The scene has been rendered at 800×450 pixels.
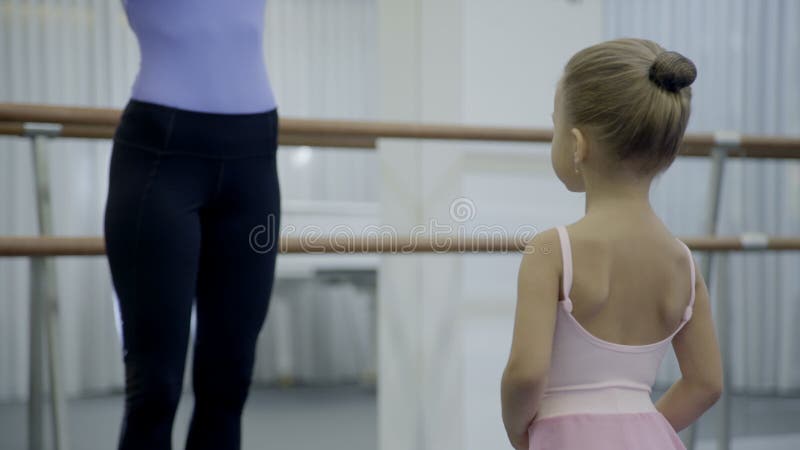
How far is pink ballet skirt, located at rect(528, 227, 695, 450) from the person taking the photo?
0.87 meters

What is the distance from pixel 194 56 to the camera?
1.10 meters

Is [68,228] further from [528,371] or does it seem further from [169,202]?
[528,371]

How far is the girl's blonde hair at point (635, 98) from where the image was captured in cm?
87

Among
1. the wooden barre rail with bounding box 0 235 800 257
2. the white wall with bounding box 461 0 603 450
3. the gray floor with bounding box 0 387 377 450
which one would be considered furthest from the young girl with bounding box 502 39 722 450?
the gray floor with bounding box 0 387 377 450

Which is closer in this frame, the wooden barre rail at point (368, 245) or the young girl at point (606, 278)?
the young girl at point (606, 278)

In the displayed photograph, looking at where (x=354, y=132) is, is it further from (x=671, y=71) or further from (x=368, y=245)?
(x=671, y=71)

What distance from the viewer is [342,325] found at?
4840mm

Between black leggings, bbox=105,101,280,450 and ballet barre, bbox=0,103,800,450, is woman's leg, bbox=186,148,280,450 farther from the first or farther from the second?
ballet barre, bbox=0,103,800,450

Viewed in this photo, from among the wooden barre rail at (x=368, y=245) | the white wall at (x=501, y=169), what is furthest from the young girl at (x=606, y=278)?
the white wall at (x=501, y=169)

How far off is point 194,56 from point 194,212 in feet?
0.66

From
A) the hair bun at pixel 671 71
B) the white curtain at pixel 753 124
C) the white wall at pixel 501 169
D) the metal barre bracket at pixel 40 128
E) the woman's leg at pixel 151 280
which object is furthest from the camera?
the white curtain at pixel 753 124

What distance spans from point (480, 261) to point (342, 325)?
258 centimetres

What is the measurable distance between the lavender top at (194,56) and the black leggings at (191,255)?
2cm

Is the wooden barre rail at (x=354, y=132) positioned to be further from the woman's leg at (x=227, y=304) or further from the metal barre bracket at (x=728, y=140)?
the woman's leg at (x=227, y=304)
